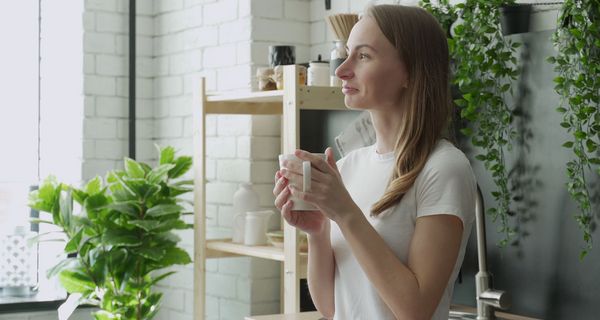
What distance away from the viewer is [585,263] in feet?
8.45

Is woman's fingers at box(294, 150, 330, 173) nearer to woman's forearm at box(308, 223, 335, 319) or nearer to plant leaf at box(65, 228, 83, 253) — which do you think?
woman's forearm at box(308, 223, 335, 319)

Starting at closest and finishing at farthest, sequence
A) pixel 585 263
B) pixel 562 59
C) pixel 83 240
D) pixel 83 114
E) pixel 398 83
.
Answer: pixel 398 83, pixel 562 59, pixel 585 263, pixel 83 240, pixel 83 114

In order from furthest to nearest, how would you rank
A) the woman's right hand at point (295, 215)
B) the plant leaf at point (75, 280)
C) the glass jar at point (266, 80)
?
the plant leaf at point (75, 280), the glass jar at point (266, 80), the woman's right hand at point (295, 215)

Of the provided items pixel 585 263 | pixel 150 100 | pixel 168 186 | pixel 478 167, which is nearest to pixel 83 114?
pixel 150 100

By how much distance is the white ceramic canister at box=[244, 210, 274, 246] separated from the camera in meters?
3.57

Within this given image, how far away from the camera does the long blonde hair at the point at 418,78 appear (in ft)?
5.24

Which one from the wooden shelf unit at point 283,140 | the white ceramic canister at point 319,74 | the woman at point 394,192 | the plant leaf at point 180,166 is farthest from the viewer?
the plant leaf at point 180,166

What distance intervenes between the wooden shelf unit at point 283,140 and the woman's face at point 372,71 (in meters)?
1.44

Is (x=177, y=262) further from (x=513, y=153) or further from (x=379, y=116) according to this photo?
(x=379, y=116)

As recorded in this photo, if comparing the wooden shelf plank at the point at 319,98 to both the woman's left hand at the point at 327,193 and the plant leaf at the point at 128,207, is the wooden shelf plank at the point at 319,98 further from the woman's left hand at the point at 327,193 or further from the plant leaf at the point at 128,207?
the woman's left hand at the point at 327,193

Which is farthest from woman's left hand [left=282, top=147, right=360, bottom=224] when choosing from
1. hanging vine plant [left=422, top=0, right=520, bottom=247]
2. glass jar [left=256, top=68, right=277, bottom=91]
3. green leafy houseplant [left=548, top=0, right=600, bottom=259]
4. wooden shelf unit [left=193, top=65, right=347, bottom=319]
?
glass jar [left=256, top=68, right=277, bottom=91]

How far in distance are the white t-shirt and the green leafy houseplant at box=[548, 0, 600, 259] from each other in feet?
2.85

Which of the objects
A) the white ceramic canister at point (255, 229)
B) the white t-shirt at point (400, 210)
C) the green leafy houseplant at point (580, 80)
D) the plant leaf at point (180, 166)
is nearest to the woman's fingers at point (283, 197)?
the white t-shirt at point (400, 210)

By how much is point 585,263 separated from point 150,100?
2.51 meters
